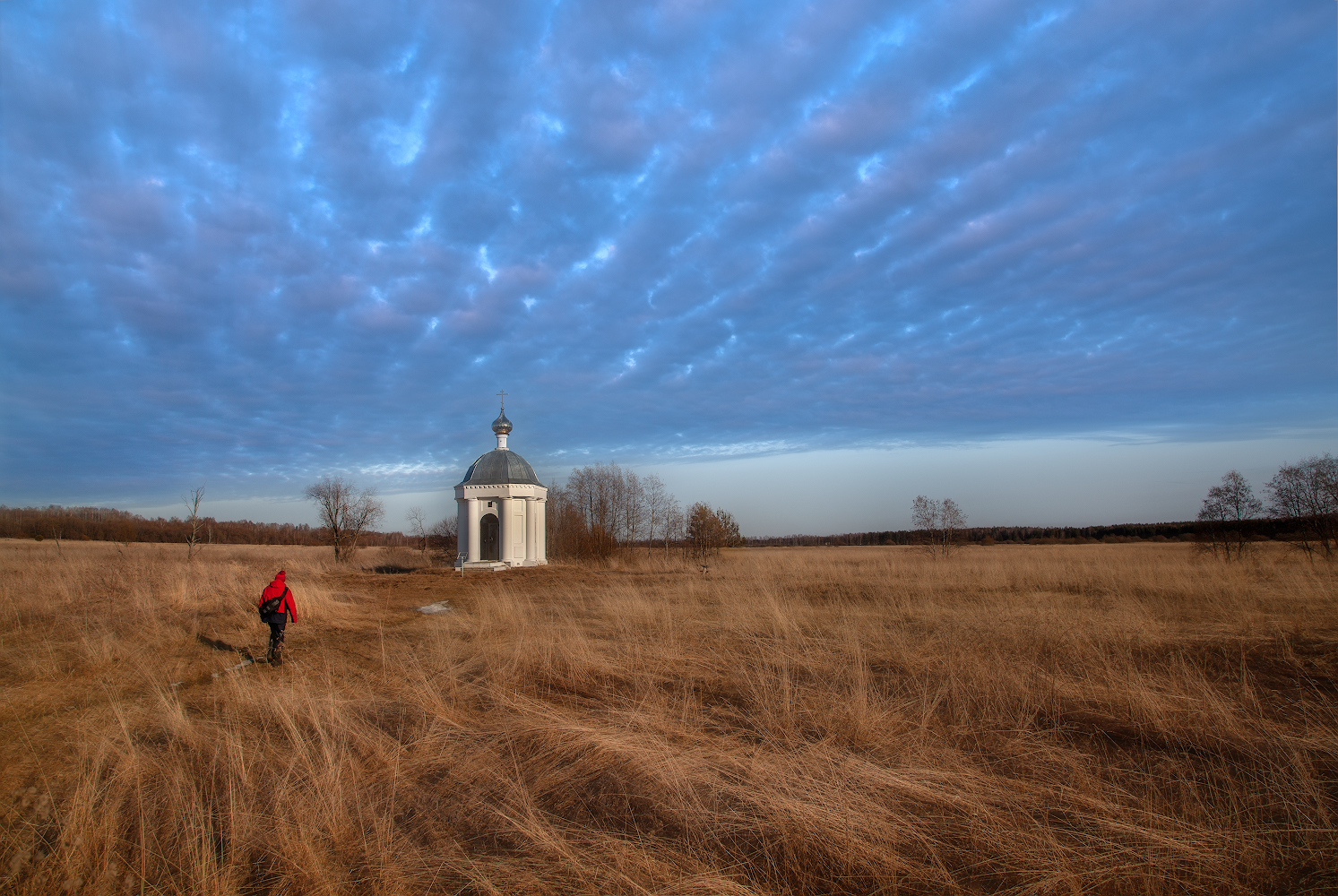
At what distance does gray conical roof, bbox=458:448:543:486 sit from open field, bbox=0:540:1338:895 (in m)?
16.2

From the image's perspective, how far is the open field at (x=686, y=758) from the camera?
310 centimetres

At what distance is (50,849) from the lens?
3.33 metres

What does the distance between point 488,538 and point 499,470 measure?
2980 millimetres

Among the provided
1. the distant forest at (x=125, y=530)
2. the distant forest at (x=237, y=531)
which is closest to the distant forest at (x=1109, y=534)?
the distant forest at (x=237, y=531)

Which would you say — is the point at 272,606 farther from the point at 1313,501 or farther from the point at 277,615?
the point at 1313,501

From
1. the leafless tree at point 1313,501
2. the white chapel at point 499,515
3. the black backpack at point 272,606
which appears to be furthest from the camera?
the white chapel at point 499,515

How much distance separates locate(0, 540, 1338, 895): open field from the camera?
10.2 feet

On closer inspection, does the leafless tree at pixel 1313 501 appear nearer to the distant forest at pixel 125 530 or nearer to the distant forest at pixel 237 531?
the distant forest at pixel 237 531

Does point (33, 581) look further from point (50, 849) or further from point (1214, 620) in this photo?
point (1214, 620)

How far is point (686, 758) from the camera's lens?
4.39 metres

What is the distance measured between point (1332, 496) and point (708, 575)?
58.2ft

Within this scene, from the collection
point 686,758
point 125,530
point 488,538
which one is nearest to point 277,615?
point 686,758

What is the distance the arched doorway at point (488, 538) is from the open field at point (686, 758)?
1639 cm

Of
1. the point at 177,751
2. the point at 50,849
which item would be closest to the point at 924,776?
the point at 50,849
